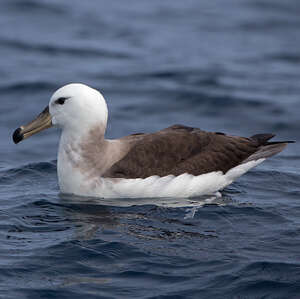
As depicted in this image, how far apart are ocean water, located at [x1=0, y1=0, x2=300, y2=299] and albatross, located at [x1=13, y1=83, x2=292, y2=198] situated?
24cm

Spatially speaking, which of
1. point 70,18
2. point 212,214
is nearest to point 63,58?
point 70,18

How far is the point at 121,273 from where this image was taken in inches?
336

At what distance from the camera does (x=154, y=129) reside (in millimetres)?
15305

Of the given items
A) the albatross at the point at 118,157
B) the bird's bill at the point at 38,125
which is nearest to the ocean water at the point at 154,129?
the albatross at the point at 118,157

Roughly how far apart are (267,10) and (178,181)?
14.7 metres

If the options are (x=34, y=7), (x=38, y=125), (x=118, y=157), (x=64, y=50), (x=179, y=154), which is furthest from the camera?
(x=34, y=7)

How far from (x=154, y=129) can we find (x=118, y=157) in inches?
171

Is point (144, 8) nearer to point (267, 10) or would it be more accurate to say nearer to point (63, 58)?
point (267, 10)

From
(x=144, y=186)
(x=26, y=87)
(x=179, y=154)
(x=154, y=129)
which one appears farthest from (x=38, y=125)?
(x=26, y=87)

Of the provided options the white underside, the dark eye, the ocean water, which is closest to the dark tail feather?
the ocean water

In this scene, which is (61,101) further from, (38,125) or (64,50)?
(64,50)

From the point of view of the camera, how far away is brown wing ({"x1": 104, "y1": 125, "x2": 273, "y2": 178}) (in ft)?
35.6

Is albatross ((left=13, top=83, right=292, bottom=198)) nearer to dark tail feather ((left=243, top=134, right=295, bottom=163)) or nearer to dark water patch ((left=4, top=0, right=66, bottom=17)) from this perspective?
dark tail feather ((left=243, top=134, right=295, bottom=163))

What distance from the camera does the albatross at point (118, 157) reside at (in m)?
10.8
